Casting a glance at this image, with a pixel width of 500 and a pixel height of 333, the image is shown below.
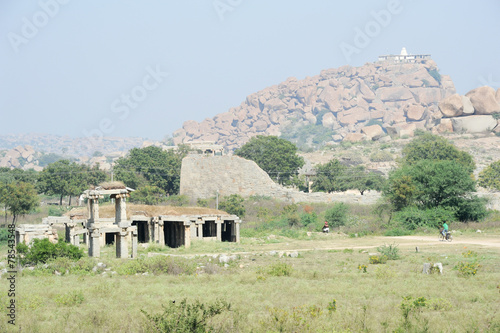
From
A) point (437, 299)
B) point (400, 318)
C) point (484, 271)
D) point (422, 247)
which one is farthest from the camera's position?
point (422, 247)

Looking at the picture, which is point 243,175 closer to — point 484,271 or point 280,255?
point 280,255

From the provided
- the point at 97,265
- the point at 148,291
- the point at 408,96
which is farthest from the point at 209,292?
the point at 408,96

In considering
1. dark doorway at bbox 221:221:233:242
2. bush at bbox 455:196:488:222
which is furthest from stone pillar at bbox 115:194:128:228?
bush at bbox 455:196:488:222

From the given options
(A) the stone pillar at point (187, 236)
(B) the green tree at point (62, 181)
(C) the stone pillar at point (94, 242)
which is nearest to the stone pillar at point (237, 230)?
(A) the stone pillar at point (187, 236)

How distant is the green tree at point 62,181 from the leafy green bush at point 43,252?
114 ft

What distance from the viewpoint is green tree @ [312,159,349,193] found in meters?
56.7

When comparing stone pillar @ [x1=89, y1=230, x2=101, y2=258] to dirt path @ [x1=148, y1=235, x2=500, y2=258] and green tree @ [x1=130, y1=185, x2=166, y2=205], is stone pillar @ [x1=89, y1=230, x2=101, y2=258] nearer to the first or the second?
dirt path @ [x1=148, y1=235, x2=500, y2=258]

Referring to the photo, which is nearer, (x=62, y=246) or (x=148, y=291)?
(x=148, y=291)

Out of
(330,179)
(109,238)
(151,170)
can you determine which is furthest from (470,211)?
(151,170)

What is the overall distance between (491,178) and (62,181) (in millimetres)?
40543

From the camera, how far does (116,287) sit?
45.9ft

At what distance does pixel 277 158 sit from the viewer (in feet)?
205

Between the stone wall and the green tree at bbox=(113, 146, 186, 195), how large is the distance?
7.15 meters

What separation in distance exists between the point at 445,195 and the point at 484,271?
61.9 ft
